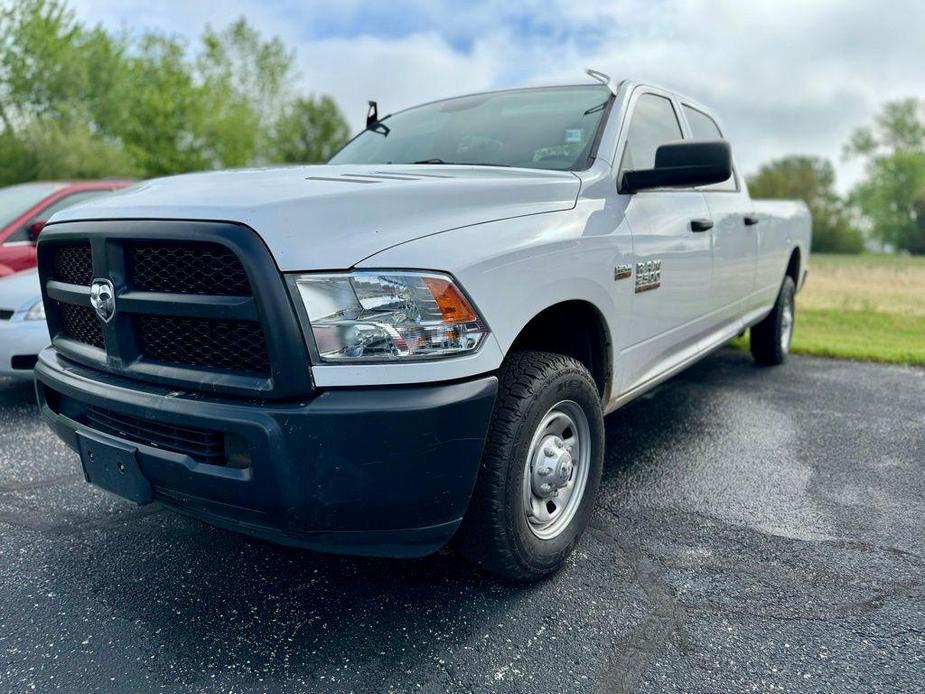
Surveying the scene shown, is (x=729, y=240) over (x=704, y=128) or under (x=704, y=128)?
under

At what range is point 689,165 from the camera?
2.90 metres

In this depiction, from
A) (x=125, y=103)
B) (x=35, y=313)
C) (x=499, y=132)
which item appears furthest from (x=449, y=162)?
(x=125, y=103)

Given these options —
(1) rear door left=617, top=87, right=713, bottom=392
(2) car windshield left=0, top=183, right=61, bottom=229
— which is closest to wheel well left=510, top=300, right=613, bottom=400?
(1) rear door left=617, top=87, right=713, bottom=392

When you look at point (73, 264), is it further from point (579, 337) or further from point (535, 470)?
point (579, 337)

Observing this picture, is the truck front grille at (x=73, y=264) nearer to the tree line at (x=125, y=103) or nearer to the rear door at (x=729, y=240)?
the rear door at (x=729, y=240)

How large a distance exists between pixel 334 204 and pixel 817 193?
266 feet

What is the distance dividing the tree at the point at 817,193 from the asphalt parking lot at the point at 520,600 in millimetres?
70836

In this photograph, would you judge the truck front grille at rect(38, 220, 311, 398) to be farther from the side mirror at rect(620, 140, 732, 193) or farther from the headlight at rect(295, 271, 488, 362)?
the side mirror at rect(620, 140, 732, 193)

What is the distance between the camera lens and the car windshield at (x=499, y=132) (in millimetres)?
3166

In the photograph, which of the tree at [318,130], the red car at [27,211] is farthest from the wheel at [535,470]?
the tree at [318,130]

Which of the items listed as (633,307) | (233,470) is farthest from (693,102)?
(233,470)

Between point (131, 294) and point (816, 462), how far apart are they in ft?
11.0

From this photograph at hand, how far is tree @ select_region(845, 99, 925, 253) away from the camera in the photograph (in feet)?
224

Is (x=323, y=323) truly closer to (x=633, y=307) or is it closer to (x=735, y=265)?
(x=633, y=307)
